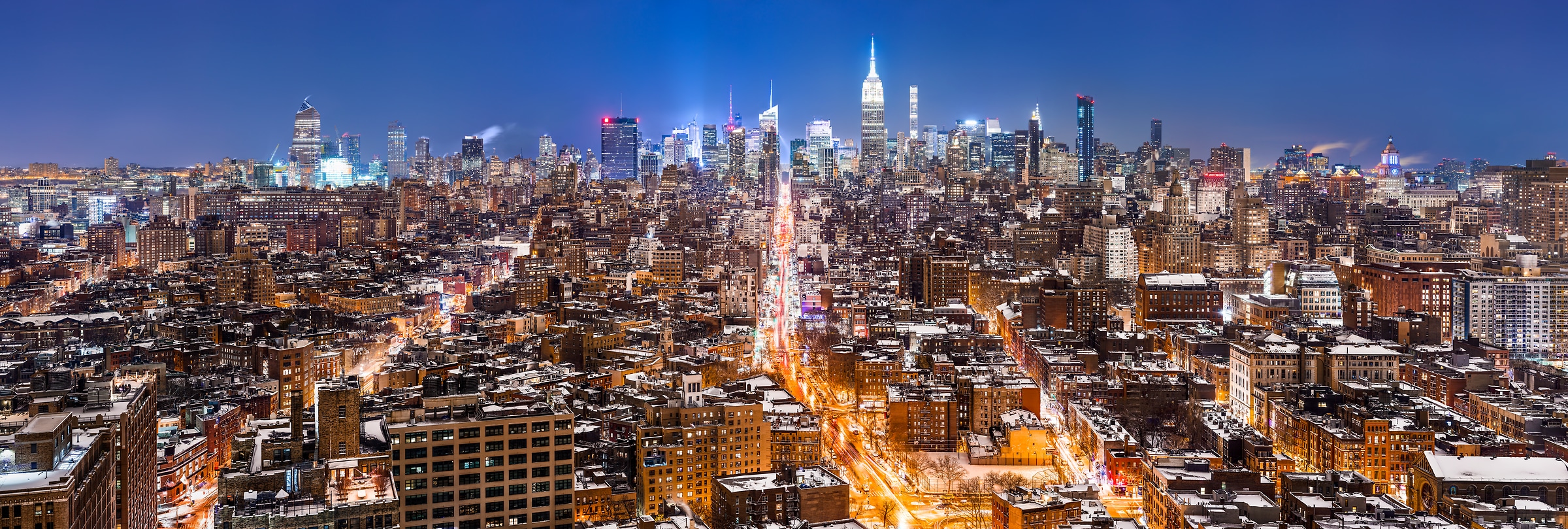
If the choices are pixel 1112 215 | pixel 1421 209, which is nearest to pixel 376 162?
pixel 1112 215

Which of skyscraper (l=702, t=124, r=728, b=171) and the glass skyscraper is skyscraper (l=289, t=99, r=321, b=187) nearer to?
skyscraper (l=702, t=124, r=728, b=171)

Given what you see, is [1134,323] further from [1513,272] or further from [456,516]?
[456,516]

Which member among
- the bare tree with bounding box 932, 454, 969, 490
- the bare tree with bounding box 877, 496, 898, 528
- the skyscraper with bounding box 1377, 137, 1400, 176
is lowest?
the bare tree with bounding box 877, 496, 898, 528

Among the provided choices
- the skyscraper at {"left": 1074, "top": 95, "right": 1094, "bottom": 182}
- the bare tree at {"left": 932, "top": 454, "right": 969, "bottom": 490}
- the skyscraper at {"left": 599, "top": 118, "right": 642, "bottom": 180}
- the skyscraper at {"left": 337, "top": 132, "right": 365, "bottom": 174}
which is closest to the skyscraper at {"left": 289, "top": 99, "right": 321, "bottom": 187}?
the skyscraper at {"left": 337, "top": 132, "right": 365, "bottom": 174}

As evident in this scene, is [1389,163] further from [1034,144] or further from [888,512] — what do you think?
[888,512]

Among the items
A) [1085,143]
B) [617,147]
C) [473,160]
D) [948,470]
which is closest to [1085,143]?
[1085,143]

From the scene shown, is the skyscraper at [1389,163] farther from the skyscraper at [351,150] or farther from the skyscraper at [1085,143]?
the skyscraper at [351,150]
